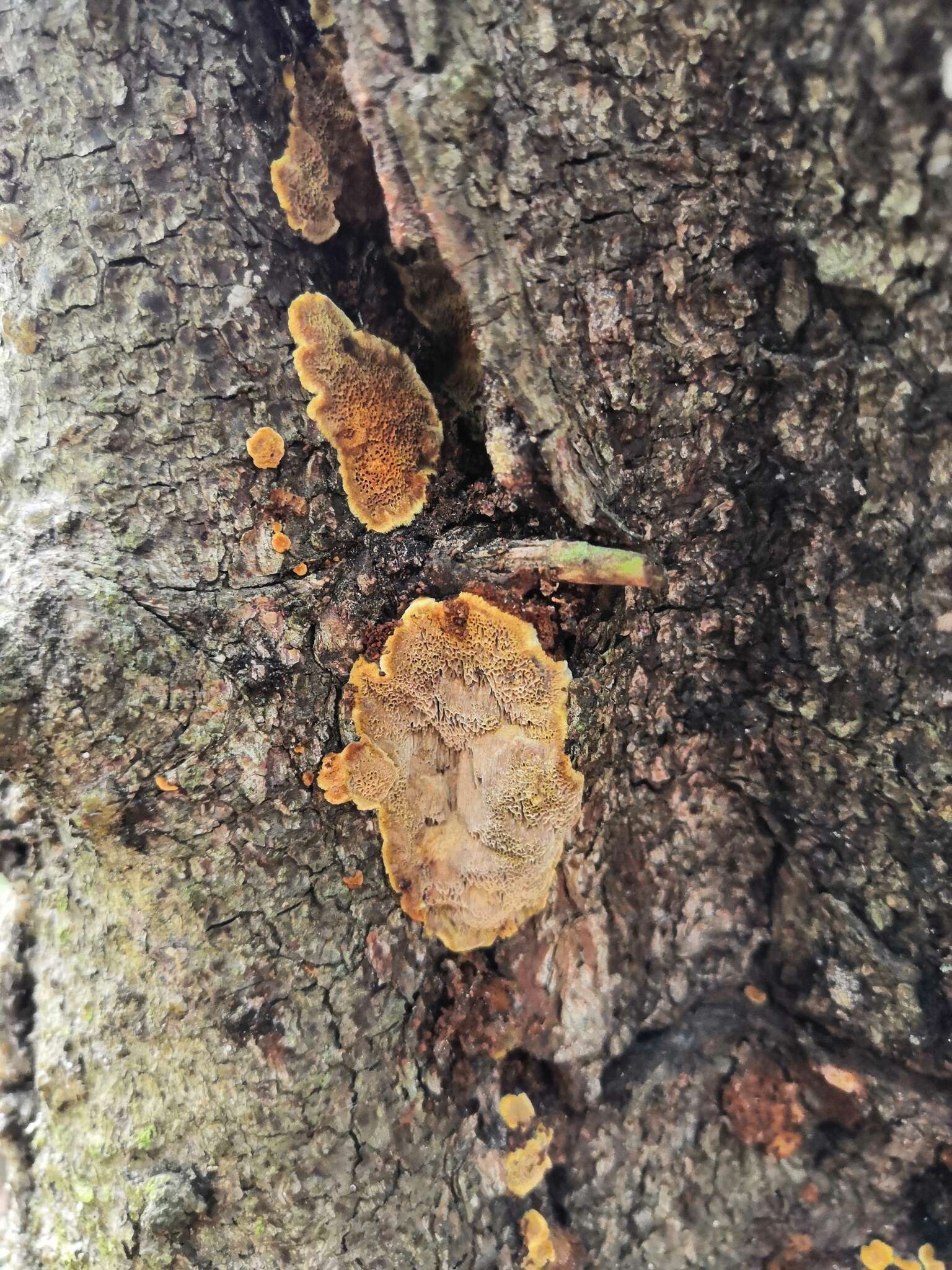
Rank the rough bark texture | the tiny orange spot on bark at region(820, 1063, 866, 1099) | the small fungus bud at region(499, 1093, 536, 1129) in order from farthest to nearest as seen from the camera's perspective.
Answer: the small fungus bud at region(499, 1093, 536, 1129) → the tiny orange spot on bark at region(820, 1063, 866, 1099) → the rough bark texture

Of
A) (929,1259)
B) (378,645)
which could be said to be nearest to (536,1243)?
(929,1259)

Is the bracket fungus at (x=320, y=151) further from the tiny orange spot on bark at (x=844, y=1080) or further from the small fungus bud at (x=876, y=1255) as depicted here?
the small fungus bud at (x=876, y=1255)

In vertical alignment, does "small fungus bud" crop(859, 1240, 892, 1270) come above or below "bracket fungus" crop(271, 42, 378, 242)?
below

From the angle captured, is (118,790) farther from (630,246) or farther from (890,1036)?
(890,1036)

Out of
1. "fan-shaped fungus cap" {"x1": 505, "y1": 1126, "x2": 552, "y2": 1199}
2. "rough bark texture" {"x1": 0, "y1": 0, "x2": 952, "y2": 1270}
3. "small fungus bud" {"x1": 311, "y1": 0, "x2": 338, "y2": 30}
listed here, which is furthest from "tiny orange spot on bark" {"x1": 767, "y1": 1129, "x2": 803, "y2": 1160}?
"small fungus bud" {"x1": 311, "y1": 0, "x2": 338, "y2": 30}

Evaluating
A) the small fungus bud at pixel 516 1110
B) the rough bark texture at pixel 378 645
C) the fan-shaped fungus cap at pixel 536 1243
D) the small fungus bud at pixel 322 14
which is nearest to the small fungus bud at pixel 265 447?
the rough bark texture at pixel 378 645

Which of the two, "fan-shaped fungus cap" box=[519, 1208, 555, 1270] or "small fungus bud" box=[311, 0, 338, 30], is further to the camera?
"fan-shaped fungus cap" box=[519, 1208, 555, 1270]

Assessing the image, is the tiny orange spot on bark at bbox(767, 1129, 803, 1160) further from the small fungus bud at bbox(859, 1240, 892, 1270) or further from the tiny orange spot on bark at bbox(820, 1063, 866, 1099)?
the small fungus bud at bbox(859, 1240, 892, 1270)
